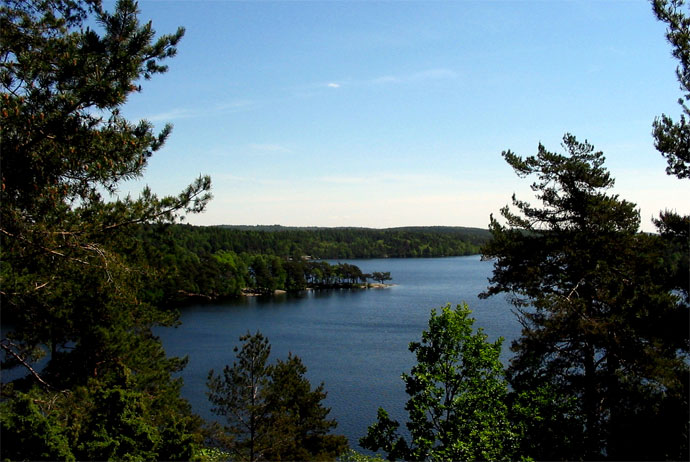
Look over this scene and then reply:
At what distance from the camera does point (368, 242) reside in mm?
148875

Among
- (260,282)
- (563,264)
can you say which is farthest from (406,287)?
(563,264)

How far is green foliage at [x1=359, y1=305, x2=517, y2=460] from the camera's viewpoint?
863 centimetres

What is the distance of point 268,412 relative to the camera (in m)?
13.8

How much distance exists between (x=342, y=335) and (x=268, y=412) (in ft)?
81.6

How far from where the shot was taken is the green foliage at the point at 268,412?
43.8 feet

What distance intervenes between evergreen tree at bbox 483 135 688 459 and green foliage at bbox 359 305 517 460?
1.00 meters

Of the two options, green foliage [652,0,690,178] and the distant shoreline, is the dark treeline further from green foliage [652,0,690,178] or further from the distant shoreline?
green foliage [652,0,690,178]

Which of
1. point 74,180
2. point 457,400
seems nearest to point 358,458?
point 457,400

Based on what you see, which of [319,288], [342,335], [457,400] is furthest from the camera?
[319,288]

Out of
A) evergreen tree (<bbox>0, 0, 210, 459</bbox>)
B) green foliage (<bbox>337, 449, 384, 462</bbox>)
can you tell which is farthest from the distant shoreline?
evergreen tree (<bbox>0, 0, 210, 459</bbox>)

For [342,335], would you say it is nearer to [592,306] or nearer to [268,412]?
[268,412]

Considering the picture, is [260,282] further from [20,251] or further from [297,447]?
[20,251]

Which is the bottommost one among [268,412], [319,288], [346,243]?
[319,288]

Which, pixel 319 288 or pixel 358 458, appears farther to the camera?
pixel 319 288
